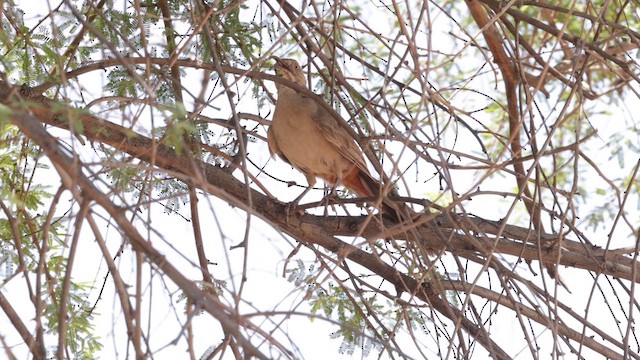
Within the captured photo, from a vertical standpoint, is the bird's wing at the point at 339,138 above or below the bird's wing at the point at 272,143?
below

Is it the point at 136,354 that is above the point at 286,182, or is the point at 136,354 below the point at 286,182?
below

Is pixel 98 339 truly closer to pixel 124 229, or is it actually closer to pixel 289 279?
pixel 289 279

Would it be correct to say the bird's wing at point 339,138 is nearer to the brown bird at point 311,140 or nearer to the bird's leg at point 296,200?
the brown bird at point 311,140

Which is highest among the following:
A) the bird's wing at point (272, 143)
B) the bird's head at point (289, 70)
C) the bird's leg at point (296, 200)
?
the bird's head at point (289, 70)

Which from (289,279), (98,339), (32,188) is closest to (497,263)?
(289,279)

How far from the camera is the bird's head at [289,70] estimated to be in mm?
5838

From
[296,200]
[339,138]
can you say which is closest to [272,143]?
A: [339,138]

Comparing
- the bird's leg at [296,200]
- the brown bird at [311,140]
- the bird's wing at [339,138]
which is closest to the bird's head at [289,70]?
the brown bird at [311,140]

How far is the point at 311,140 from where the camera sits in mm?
5930

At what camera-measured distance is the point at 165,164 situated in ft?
14.4

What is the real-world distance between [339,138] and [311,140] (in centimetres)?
19

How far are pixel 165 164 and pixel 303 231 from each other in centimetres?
86

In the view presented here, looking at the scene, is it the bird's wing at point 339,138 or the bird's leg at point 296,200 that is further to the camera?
the bird's wing at point 339,138

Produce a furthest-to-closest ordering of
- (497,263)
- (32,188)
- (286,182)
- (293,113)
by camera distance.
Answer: (293,113), (286,182), (32,188), (497,263)
